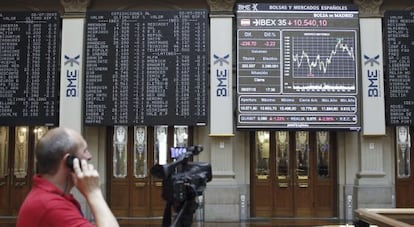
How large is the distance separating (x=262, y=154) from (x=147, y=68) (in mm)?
3601

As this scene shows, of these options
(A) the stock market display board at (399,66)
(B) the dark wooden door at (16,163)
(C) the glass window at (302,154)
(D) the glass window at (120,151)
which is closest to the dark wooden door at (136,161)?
(D) the glass window at (120,151)

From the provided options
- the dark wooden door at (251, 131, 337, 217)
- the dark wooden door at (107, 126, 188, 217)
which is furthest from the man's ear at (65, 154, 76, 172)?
the dark wooden door at (251, 131, 337, 217)

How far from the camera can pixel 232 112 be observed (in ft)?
40.2

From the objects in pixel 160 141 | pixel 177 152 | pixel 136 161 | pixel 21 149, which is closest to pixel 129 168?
pixel 136 161

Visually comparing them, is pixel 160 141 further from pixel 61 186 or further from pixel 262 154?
pixel 61 186

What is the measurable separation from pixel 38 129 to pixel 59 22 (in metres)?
2.79

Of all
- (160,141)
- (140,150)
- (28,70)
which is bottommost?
(140,150)

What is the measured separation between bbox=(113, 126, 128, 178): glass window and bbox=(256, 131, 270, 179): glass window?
3.34 meters

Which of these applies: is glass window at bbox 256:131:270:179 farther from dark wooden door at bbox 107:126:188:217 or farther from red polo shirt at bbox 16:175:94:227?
red polo shirt at bbox 16:175:94:227

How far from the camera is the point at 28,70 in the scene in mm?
12336

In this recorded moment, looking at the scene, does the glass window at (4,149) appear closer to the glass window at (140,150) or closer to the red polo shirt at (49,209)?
the glass window at (140,150)

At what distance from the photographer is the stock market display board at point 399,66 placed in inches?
477

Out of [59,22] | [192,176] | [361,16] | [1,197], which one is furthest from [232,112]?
[192,176]

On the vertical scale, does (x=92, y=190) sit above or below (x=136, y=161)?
above
